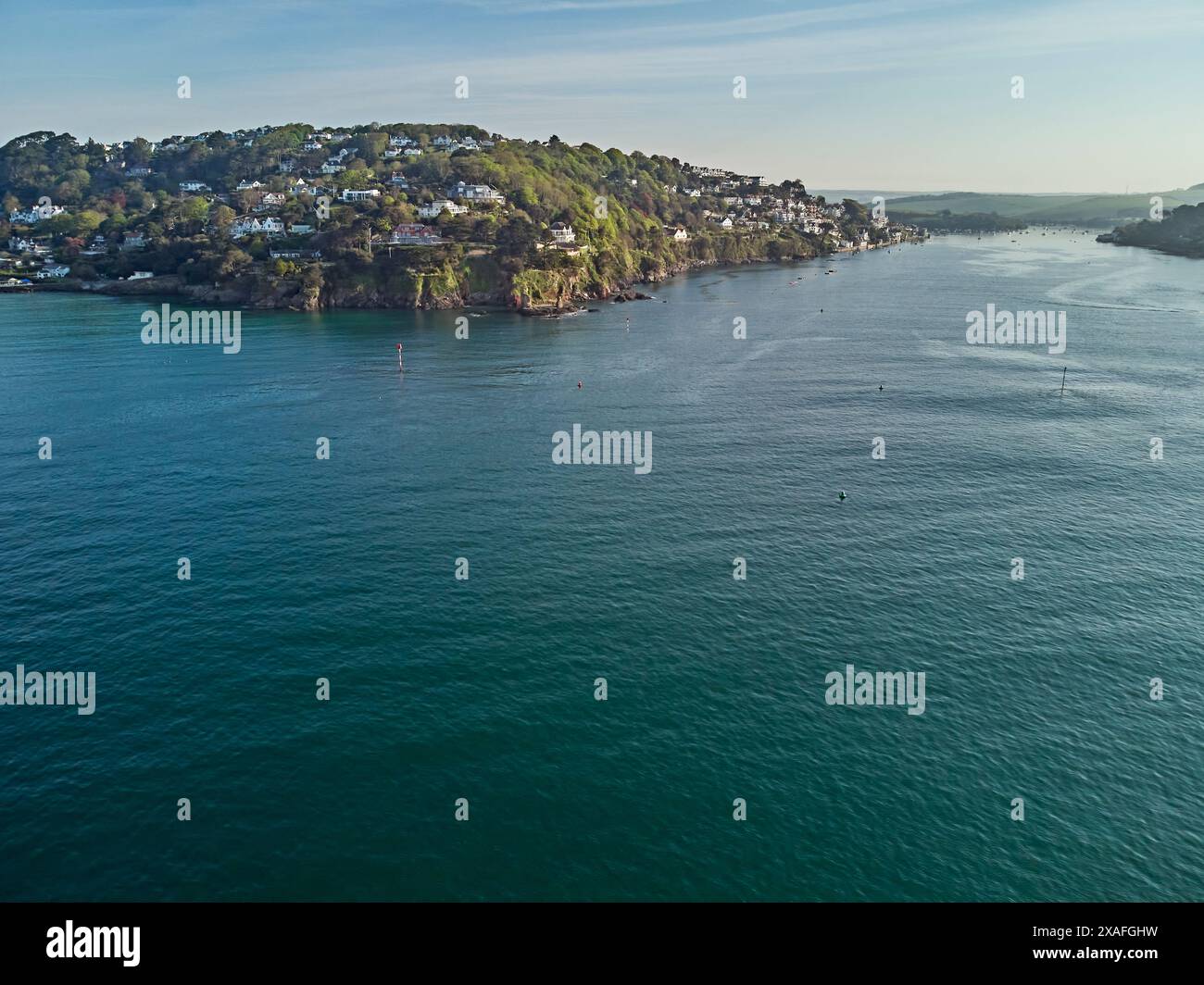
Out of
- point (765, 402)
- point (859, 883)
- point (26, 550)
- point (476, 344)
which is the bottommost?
point (859, 883)

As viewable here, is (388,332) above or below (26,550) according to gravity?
above

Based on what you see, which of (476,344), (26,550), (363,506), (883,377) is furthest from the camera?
(476,344)

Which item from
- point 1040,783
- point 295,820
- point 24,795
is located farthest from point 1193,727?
point 24,795

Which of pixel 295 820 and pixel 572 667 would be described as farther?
pixel 572 667
